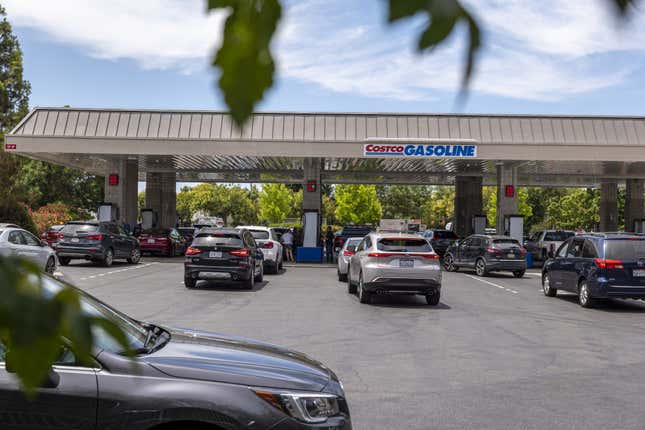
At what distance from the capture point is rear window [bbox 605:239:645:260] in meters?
14.2

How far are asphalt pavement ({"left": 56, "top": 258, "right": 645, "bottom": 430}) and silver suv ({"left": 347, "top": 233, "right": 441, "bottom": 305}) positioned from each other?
0.43 meters

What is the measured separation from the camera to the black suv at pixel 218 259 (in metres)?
17.0

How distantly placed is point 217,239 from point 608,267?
31.3 ft

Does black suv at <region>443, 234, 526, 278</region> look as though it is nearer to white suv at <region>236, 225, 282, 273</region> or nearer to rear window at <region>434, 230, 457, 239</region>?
white suv at <region>236, 225, 282, 273</region>

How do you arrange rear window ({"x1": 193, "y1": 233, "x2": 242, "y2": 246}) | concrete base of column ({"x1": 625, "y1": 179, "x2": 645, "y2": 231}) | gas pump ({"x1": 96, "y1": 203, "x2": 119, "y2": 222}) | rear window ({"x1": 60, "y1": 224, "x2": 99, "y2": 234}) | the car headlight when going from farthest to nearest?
concrete base of column ({"x1": 625, "y1": 179, "x2": 645, "y2": 231}), gas pump ({"x1": 96, "y1": 203, "x2": 119, "y2": 222}), rear window ({"x1": 60, "y1": 224, "x2": 99, "y2": 234}), rear window ({"x1": 193, "y1": 233, "x2": 242, "y2": 246}), the car headlight

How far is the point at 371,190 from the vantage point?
3194 inches

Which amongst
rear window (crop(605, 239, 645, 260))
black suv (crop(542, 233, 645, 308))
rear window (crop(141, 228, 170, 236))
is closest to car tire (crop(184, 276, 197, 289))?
black suv (crop(542, 233, 645, 308))

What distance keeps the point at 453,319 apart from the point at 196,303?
17.9 feet

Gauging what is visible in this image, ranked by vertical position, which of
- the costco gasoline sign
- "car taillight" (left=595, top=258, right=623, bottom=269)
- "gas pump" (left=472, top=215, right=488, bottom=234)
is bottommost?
"car taillight" (left=595, top=258, right=623, bottom=269)

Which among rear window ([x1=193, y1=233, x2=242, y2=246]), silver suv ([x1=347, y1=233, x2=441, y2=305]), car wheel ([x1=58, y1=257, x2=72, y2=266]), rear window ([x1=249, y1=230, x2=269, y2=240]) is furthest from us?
car wheel ([x1=58, y1=257, x2=72, y2=266])

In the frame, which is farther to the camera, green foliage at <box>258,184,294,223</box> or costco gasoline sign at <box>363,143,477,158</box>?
green foliage at <box>258,184,294,223</box>

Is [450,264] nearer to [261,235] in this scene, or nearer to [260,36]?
[261,235]

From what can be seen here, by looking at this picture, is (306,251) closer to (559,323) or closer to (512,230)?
(512,230)

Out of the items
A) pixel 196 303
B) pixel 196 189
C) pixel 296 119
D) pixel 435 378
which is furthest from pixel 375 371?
pixel 196 189
